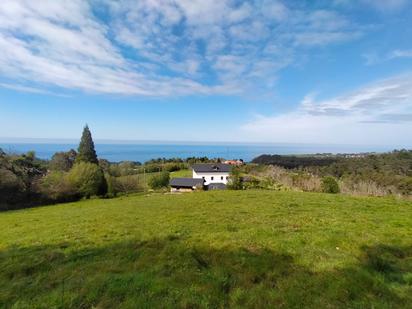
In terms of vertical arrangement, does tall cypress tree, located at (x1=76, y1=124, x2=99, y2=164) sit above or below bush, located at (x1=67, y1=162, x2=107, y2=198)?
above

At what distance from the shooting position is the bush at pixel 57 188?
3172 cm

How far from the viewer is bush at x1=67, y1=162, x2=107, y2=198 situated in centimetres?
3409

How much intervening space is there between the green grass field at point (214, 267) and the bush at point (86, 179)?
90.2 ft

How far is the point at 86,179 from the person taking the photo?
3444 cm

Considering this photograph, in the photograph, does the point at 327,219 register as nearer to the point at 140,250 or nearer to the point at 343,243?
the point at 343,243

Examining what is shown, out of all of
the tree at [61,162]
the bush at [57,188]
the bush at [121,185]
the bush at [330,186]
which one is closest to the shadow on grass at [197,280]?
the bush at [330,186]

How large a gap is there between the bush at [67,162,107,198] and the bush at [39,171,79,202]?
2.18 ft

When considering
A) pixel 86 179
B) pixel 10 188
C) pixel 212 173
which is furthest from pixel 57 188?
pixel 212 173

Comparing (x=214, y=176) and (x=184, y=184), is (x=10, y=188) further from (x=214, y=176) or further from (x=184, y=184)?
(x=214, y=176)

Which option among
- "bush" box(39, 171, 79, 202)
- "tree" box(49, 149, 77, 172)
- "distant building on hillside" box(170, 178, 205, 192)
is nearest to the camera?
"bush" box(39, 171, 79, 202)

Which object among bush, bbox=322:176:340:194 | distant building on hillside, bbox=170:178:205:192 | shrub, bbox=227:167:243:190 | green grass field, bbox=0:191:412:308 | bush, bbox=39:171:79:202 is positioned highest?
green grass field, bbox=0:191:412:308

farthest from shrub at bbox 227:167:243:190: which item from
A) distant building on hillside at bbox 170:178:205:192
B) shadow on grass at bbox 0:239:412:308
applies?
shadow on grass at bbox 0:239:412:308

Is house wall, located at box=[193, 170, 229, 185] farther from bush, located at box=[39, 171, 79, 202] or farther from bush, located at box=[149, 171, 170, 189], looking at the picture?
bush, located at box=[39, 171, 79, 202]

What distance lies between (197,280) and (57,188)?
33571 millimetres
